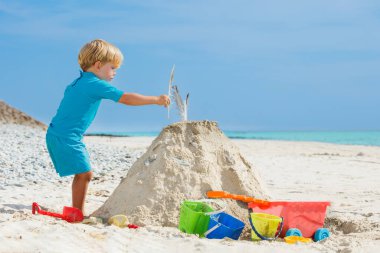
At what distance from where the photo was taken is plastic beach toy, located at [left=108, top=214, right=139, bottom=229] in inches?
175

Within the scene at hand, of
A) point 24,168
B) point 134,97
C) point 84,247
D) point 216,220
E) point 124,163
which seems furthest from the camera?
point 124,163

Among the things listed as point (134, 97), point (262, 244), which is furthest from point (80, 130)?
point (262, 244)

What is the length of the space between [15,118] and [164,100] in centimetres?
2400

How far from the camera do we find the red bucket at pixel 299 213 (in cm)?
481

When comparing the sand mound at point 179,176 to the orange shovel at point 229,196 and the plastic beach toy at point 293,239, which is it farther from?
the plastic beach toy at point 293,239

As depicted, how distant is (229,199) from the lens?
4945 mm

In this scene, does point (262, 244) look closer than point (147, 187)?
Yes

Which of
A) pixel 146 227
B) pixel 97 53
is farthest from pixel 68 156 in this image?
pixel 146 227

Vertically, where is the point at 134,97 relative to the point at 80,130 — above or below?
above

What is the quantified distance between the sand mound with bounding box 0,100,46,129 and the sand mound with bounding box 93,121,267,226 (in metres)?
22.2

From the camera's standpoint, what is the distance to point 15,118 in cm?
2719

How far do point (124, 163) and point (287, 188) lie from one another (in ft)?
12.6

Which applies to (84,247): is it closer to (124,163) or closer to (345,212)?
(345,212)

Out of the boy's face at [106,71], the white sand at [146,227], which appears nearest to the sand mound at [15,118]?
the white sand at [146,227]
